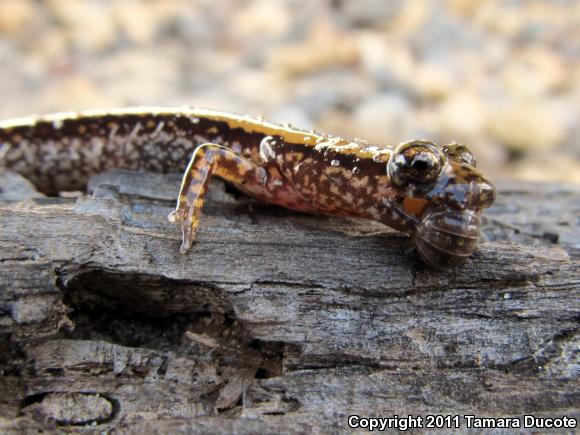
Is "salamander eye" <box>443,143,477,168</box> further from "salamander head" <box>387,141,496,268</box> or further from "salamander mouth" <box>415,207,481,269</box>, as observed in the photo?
"salamander mouth" <box>415,207,481,269</box>

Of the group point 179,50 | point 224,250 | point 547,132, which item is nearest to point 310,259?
point 224,250

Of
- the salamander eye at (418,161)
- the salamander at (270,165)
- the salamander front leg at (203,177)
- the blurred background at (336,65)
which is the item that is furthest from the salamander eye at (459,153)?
the blurred background at (336,65)

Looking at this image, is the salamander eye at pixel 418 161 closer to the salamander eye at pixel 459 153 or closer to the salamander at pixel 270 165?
the salamander at pixel 270 165

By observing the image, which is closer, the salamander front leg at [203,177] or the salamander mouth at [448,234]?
the salamander mouth at [448,234]

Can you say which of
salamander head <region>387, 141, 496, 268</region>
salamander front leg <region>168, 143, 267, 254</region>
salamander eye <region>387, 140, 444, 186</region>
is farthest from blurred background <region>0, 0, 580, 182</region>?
salamander eye <region>387, 140, 444, 186</region>

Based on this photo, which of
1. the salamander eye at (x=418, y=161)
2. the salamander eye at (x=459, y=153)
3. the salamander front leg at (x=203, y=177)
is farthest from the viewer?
the salamander front leg at (x=203, y=177)

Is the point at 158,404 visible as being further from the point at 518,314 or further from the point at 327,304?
the point at 518,314
